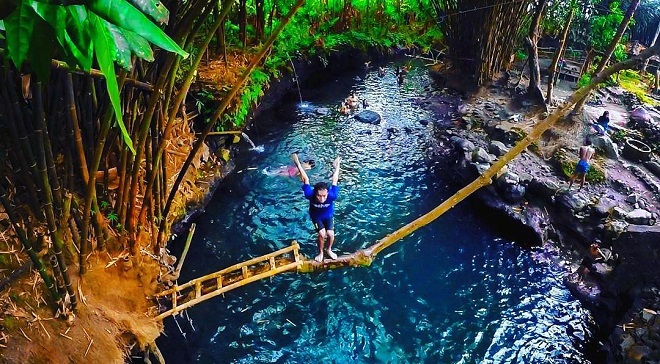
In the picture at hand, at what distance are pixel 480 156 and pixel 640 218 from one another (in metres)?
2.26

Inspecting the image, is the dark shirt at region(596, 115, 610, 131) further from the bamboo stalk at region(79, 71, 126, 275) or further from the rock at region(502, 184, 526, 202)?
the bamboo stalk at region(79, 71, 126, 275)

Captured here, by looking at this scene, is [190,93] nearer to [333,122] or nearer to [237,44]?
[237,44]

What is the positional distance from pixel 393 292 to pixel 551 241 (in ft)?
8.13

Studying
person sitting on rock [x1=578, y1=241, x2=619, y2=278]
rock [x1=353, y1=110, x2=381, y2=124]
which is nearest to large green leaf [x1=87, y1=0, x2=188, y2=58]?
person sitting on rock [x1=578, y1=241, x2=619, y2=278]

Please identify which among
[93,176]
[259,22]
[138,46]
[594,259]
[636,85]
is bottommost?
[594,259]

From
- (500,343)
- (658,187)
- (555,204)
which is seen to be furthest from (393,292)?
(658,187)

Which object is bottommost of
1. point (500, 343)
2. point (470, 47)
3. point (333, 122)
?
point (500, 343)

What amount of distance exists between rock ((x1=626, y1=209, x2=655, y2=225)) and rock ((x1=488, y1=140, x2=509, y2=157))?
2057 mm

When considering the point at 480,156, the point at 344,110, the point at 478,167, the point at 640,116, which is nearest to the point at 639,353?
the point at 478,167

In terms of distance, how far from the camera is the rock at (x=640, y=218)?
5938 millimetres

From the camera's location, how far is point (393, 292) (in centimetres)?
525

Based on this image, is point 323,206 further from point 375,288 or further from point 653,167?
point 653,167

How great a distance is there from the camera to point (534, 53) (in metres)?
8.39

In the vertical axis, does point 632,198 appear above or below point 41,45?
below
